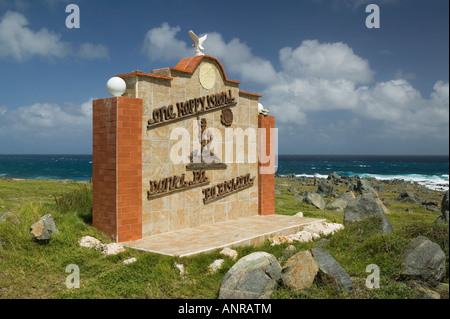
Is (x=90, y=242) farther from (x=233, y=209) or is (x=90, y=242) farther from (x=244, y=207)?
(x=244, y=207)

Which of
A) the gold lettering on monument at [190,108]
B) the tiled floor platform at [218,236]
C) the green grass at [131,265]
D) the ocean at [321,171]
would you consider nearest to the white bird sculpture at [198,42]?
the gold lettering on monument at [190,108]

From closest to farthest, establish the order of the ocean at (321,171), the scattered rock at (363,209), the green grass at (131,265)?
the green grass at (131,265), the scattered rock at (363,209), the ocean at (321,171)

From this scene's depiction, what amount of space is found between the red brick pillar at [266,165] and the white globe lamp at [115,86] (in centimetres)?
642

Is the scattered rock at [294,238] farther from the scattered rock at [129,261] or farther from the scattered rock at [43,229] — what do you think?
the scattered rock at [43,229]

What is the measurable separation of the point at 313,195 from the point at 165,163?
13804mm

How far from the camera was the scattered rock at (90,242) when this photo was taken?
30.3 ft

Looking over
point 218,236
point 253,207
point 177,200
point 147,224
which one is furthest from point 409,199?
point 147,224

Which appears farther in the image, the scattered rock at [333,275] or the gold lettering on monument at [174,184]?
the gold lettering on monument at [174,184]

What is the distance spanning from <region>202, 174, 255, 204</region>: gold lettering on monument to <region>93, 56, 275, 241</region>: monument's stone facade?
3 centimetres

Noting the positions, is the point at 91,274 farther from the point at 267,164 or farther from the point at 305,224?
the point at 267,164

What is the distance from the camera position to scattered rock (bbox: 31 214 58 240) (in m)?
8.95

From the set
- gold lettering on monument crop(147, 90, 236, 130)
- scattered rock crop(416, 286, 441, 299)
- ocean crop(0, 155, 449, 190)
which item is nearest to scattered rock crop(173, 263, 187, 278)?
gold lettering on monument crop(147, 90, 236, 130)

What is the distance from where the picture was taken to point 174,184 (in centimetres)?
1100

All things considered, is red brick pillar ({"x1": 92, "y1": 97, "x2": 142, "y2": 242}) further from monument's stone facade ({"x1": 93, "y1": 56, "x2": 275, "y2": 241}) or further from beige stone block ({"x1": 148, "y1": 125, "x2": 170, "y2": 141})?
beige stone block ({"x1": 148, "y1": 125, "x2": 170, "y2": 141})
